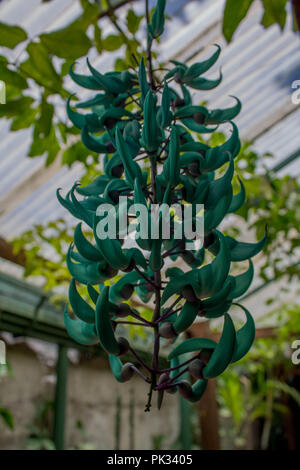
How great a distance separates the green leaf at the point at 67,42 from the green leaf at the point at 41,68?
0.05 feet

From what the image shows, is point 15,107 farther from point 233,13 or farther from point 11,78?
point 233,13

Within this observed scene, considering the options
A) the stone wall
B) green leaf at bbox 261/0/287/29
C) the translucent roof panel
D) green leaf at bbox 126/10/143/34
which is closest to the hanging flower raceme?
green leaf at bbox 261/0/287/29

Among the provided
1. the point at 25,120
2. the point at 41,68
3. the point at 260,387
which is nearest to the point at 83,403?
the point at 260,387

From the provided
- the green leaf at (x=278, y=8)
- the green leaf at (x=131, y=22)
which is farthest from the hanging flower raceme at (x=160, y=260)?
the green leaf at (x=131, y=22)

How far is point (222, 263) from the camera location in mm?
340

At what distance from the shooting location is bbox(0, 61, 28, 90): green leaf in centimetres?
66

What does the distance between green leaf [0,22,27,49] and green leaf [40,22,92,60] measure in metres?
0.03

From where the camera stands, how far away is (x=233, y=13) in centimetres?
55

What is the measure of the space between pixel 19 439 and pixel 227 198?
3226 millimetres

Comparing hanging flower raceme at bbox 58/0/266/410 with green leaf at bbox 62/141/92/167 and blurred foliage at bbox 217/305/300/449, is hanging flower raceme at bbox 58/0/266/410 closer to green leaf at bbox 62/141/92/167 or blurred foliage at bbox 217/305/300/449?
green leaf at bbox 62/141/92/167

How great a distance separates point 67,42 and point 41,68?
2.6 inches

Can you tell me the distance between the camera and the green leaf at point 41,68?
27.3 inches
